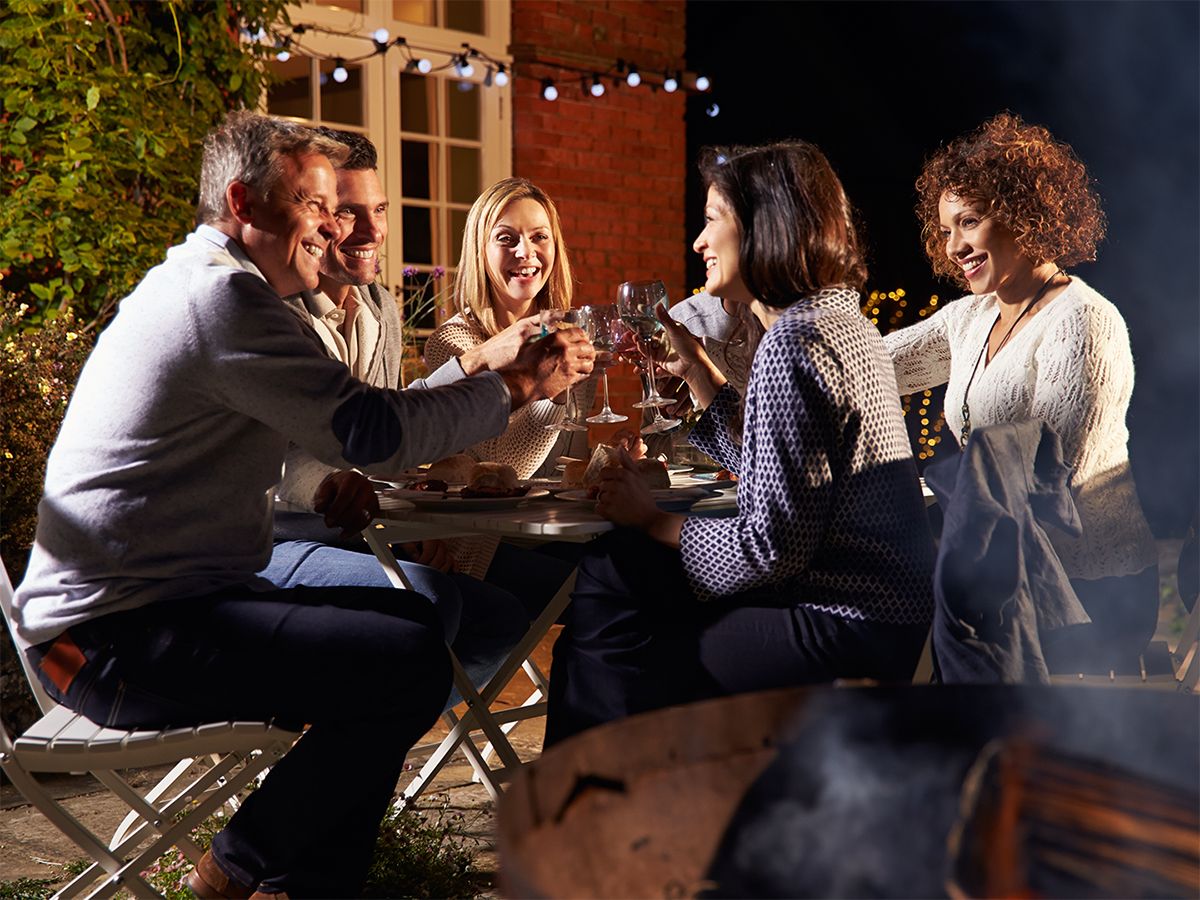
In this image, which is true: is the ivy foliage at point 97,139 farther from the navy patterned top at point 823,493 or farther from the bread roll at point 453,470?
the navy patterned top at point 823,493

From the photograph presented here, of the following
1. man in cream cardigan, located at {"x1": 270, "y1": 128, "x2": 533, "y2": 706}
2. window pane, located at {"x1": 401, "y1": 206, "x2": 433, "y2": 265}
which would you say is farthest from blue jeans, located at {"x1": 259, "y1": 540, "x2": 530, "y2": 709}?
window pane, located at {"x1": 401, "y1": 206, "x2": 433, "y2": 265}

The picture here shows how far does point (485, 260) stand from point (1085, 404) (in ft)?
5.27

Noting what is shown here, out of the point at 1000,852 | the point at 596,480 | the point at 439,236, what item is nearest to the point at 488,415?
the point at 596,480

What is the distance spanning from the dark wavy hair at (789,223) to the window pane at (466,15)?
546 centimetres

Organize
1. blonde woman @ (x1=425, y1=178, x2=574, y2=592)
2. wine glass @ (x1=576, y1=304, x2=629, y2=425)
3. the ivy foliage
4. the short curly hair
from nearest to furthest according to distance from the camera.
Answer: wine glass @ (x1=576, y1=304, x2=629, y2=425)
the short curly hair
blonde woman @ (x1=425, y1=178, x2=574, y2=592)
the ivy foliage

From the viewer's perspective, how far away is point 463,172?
7441 millimetres

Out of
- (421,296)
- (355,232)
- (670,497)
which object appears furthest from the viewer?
(421,296)

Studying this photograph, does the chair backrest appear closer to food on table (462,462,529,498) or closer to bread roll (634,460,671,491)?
food on table (462,462,529,498)

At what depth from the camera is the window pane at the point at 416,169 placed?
7.25m

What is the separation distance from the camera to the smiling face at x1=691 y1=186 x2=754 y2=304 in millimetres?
2242

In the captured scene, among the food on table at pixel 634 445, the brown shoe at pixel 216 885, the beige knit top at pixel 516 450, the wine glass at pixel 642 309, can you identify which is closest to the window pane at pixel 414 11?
the beige knit top at pixel 516 450

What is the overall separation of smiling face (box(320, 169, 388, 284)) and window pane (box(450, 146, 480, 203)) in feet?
14.4

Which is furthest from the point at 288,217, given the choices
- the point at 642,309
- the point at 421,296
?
the point at 421,296

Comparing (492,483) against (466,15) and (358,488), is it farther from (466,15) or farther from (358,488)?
(466,15)
